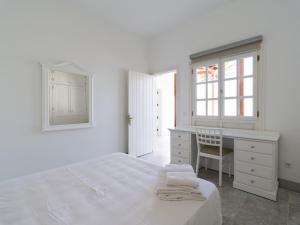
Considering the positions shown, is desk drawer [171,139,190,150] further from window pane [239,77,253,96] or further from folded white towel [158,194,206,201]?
folded white towel [158,194,206,201]

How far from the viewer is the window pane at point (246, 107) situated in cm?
249

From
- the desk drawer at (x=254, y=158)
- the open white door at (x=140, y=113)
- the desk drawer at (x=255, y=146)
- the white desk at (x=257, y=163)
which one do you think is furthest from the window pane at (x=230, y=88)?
the open white door at (x=140, y=113)

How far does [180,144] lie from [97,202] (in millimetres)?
2020

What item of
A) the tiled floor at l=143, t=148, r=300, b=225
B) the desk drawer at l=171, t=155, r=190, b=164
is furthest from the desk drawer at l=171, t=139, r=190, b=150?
the tiled floor at l=143, t=148, r=300, b=225

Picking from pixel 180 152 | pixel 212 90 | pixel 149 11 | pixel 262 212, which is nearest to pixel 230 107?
pixel 212 90

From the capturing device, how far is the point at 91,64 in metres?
2.88

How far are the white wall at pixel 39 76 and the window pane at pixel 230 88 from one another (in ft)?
7.16

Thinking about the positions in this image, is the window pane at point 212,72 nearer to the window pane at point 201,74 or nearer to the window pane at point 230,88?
the window pane at point 201,74

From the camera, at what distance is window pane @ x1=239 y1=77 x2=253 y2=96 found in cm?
248

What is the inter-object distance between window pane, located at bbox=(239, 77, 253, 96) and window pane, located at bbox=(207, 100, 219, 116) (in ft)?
1.53

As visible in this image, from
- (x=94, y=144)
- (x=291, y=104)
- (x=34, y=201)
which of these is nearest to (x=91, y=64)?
(x=94, y=144)

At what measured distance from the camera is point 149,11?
2820 millimetres

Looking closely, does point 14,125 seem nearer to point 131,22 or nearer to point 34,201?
point 34,201

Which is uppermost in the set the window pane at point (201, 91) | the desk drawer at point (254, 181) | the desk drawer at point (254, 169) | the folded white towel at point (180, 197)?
the window pane at point (201, 91)
